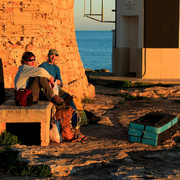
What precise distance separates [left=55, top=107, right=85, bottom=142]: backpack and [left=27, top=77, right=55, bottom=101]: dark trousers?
481mm

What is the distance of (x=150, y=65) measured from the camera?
723 inches

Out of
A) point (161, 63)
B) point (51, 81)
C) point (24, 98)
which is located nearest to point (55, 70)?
point (51, 81)

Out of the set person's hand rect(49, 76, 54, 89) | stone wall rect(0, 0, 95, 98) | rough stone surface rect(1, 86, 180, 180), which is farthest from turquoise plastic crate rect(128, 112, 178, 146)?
stone wall rect(0, 0, 95, 98)

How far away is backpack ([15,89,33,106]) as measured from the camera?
7.43m

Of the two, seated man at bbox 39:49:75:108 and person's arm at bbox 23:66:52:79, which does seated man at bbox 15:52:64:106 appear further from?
seated man at bbox 39:49:75:108

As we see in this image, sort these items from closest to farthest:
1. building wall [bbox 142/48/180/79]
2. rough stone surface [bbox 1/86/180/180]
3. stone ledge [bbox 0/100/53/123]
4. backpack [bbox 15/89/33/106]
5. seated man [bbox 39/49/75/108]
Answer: rough stone surface [bbox 1/86/180/180] → stone ledge [bbox 0/100/53/123] → backpack [bbox 15/89/33/106] → seated man [bbox 39/49/75/108] → building wall [bbox 142/48/180/79]

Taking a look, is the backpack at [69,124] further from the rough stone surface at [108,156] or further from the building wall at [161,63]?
the building wall at [161,63]

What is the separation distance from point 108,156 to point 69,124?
158 centimetres

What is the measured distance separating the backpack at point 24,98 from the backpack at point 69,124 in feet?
2.59

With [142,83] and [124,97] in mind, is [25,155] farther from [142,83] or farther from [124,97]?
[142,83]

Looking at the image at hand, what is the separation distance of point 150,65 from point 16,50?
957 centimetres

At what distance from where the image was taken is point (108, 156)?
670 centimetres

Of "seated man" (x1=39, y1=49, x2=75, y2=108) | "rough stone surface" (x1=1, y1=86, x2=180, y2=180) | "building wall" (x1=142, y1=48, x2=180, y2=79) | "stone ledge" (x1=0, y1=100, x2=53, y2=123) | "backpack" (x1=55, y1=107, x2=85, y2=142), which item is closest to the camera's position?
"rough stone surface" (x1=1, y1=86, x2=180, y2=180)

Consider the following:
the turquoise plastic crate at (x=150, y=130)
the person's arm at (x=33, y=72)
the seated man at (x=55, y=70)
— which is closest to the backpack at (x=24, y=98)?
the person's arm at (x=33, y=72)
